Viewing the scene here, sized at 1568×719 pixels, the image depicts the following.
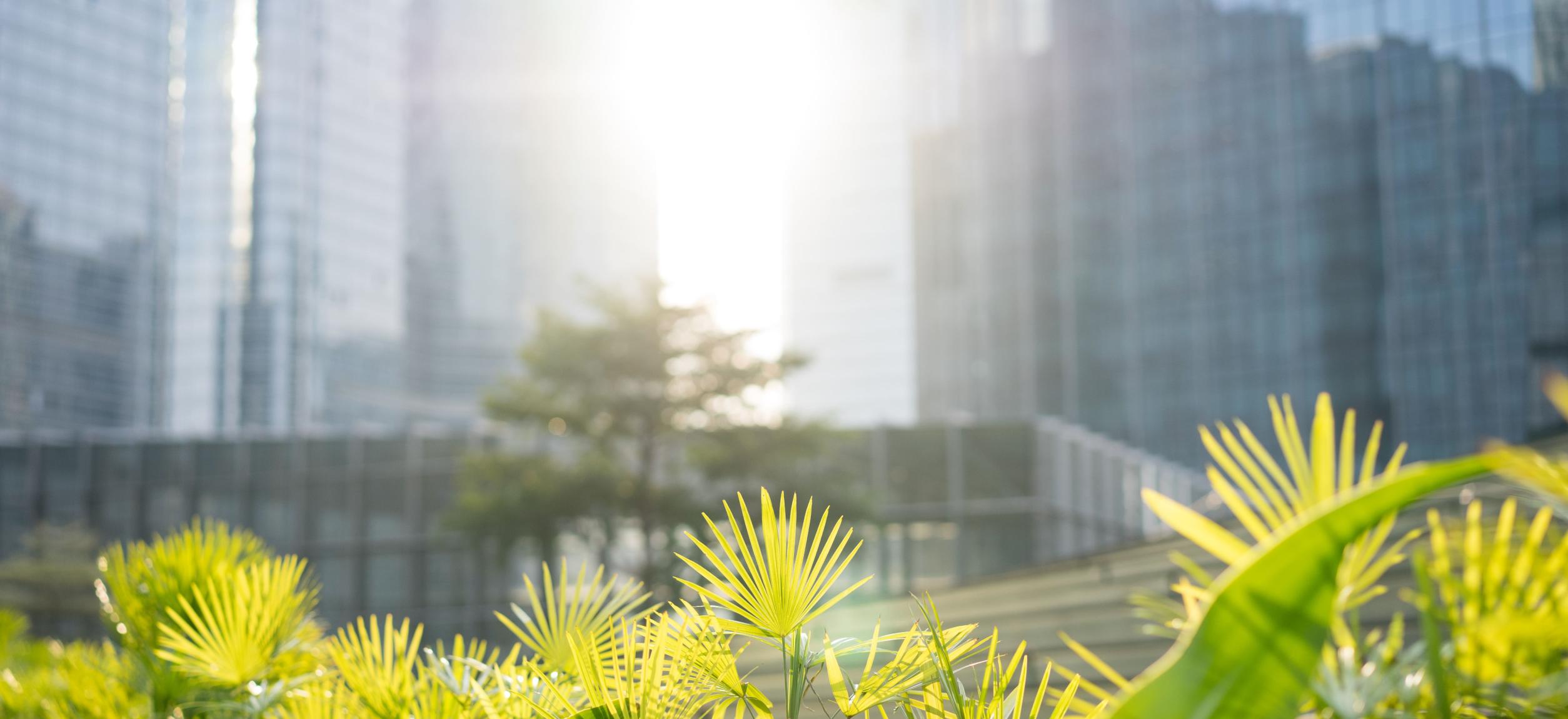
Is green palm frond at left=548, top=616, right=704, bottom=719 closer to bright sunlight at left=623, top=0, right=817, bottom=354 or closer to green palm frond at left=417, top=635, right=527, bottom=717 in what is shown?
green palm frond at left=417, top=635, right=527, bottom=717

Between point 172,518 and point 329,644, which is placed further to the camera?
point 172,518

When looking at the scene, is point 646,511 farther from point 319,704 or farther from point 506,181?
point 506,181

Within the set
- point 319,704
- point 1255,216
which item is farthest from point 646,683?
point 1255,216

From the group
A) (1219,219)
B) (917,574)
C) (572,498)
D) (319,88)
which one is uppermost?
(319,88)

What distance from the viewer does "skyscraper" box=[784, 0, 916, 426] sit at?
9681cm

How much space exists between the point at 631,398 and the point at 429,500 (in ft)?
24.5

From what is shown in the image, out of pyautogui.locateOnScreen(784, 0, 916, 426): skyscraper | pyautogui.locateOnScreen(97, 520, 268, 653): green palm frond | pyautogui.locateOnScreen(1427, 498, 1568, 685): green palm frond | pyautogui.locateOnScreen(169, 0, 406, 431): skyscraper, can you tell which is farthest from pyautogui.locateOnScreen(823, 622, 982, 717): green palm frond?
pyautogui.locateOnScreen(784, 0, 916, 426): skyscraper

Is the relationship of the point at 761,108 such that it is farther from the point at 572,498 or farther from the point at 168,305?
the point at 572,498

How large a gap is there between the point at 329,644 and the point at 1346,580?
7.42 ft

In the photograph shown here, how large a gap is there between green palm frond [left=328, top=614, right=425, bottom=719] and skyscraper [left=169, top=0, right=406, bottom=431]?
7729cm

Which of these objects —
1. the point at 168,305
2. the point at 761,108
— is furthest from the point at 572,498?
the point at 761,108

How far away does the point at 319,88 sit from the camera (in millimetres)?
79812

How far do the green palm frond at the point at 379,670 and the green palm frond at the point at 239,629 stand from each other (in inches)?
13.7

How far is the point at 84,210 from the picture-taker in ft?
240
